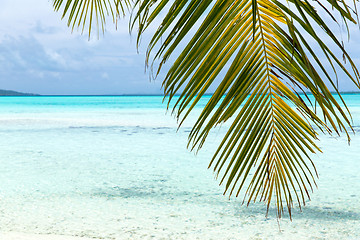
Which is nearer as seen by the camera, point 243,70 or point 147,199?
point 243,70

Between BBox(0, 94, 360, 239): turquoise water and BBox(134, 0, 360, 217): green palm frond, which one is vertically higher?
BBox(134, 0, 360, 217): green palm frond

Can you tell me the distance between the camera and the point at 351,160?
895cm

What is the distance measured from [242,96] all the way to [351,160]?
8784 mm

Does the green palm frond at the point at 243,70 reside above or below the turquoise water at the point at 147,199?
above

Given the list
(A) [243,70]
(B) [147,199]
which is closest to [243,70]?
(A) [243,70]

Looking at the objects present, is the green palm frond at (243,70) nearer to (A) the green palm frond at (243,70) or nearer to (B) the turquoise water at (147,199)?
(A) the green palm frond at (243,70)

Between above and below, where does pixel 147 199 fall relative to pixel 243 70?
below

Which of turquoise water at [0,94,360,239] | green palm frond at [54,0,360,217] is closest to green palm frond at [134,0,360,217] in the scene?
green palm frond at [54,0,360,217]

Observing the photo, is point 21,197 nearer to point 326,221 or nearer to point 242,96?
point 326,221

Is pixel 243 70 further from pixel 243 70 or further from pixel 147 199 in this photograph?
pixel 147 199

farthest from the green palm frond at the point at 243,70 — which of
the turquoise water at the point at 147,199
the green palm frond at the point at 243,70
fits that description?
the turquoise water at the point at 147,199

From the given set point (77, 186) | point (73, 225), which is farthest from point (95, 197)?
point (73, 225)

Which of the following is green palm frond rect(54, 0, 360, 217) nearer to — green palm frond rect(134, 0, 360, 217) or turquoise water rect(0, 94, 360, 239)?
green palm frond rect(134, 0, 360, 217)

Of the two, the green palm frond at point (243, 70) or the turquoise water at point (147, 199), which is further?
the turquoise water at point (147, 199)
